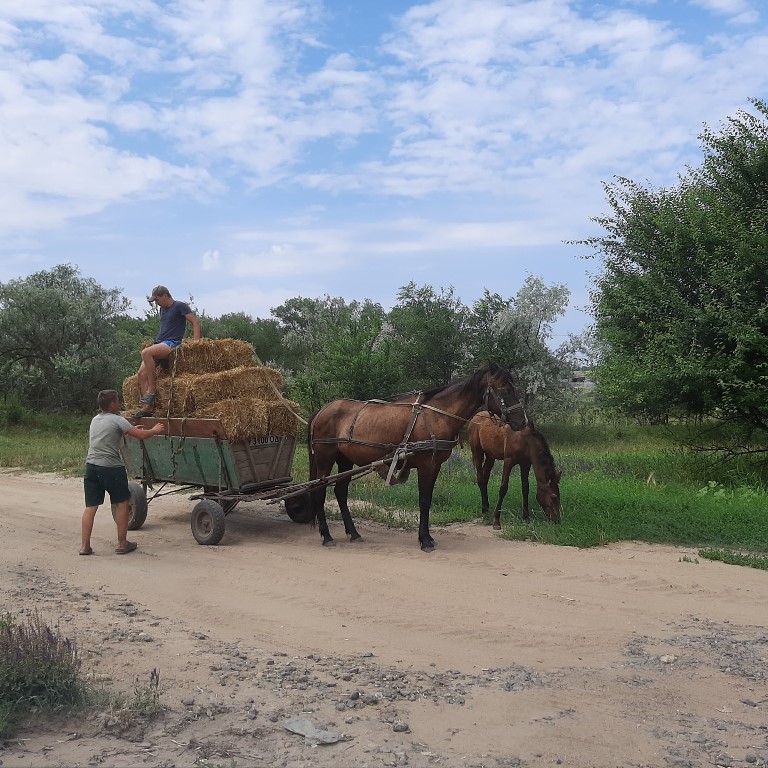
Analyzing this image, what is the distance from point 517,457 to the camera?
11.1m

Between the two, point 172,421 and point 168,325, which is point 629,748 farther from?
point 168,325

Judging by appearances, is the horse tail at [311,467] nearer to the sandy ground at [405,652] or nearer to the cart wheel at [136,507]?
the sandy ground at [405,652]

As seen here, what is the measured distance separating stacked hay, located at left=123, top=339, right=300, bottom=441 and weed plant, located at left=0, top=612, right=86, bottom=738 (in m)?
5.05

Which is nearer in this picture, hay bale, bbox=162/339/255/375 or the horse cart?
the horse cart

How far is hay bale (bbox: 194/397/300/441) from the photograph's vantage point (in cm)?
973

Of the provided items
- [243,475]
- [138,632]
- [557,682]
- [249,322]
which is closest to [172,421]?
[243,475]

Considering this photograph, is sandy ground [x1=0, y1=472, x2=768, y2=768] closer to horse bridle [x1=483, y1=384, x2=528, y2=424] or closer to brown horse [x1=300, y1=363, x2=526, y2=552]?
brown horse [x1=300, y1=363, x2=526, y2=552]

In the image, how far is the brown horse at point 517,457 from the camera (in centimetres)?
1069

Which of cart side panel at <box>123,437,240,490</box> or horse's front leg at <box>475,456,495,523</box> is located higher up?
cart side panel at <box>123,437,240,490</box>

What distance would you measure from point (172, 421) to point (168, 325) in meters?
1.40

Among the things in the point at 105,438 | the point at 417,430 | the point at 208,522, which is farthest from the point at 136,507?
the point at 417,430

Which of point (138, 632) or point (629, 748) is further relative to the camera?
point (138, 632)

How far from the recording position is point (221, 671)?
530cm

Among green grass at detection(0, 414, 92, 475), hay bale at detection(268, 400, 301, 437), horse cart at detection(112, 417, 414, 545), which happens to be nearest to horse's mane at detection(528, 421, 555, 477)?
horse cart at detection(112, 417, 414, 545)
